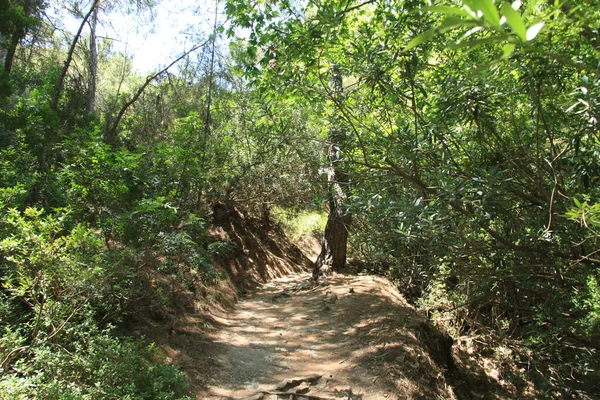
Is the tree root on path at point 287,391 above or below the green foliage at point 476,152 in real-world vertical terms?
below

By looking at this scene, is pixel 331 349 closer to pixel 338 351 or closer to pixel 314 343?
pixel 338 351

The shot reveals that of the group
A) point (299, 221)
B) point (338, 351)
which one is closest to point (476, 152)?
point (338, 351)

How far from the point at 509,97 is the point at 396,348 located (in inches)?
146

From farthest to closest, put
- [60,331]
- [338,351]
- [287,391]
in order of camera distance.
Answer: [338,351], [287,391], [60,331]

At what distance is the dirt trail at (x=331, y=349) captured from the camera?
4.86 meters

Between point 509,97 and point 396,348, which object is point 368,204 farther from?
point 396,348

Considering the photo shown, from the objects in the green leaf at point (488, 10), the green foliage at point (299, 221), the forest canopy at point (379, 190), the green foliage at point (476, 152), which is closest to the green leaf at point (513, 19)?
the green leaf at point (488, 10)

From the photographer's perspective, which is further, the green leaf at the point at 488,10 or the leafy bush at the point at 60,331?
the leafy bush at the point at 60,331

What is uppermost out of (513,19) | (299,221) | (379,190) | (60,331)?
(299,221)

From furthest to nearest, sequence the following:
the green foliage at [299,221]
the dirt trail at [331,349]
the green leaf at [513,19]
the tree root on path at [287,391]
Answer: the green foliage at [299,221]
the dirt trail at [331,349]
the tree root on path at [287,391]
the green leaf at [513,19]

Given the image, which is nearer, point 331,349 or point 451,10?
point 451,10

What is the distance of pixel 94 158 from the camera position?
5.76 m

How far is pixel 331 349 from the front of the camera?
6.19 metres

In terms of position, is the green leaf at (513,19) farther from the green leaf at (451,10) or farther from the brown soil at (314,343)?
the brown soil at (314,343)
